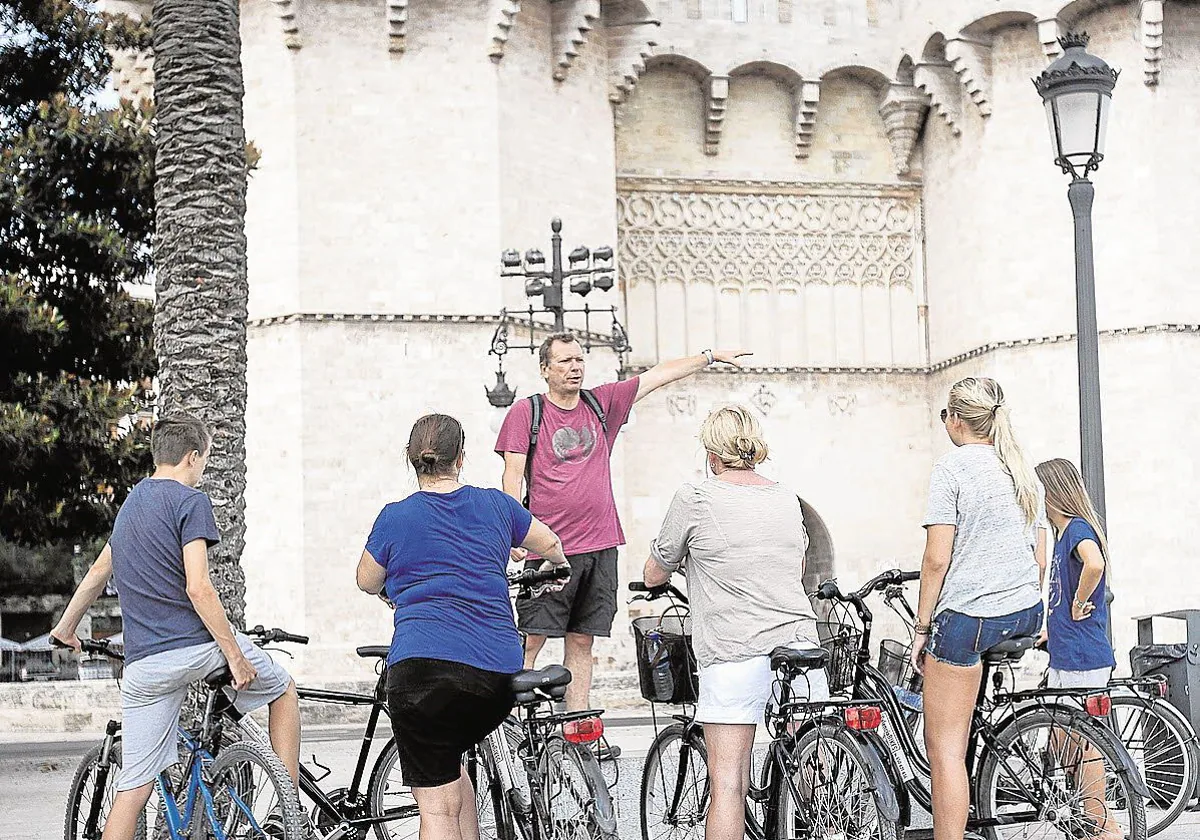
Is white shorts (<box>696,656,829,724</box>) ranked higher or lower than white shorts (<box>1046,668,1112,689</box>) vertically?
higher

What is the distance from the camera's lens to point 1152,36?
63.0 ft

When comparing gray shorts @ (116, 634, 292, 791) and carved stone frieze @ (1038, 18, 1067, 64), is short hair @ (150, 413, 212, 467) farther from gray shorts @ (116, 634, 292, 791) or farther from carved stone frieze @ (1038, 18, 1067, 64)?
carved stone frieze @ (1038, 18, 1067, 64)

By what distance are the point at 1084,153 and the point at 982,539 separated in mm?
3972

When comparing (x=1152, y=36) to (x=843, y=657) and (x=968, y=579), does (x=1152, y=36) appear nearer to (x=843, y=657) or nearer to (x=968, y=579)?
(x=843, y=657)

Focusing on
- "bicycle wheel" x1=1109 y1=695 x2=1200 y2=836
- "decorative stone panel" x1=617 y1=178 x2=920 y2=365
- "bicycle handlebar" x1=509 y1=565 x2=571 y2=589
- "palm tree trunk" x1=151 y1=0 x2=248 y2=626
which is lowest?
"bicycle wheel" x1=1109 y1=695 x2=1200 y2=836

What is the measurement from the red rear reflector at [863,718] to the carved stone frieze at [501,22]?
14918 mm

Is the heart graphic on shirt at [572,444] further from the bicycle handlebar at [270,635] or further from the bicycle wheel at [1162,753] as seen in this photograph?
the bicycle wheel at [1162,753]

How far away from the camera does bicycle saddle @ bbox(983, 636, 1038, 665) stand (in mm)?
5023

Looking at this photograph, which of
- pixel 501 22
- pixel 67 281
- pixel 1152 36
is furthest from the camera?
pixel 1152 36

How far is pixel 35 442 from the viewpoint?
991 cm

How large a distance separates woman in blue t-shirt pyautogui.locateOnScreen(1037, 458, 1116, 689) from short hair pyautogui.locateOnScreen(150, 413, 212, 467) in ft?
9.55

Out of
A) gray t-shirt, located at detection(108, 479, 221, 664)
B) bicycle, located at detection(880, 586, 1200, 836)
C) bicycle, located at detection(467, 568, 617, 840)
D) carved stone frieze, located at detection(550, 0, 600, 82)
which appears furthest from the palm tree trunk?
carved stone frieze, located at detection(550, 0, 600, 82)

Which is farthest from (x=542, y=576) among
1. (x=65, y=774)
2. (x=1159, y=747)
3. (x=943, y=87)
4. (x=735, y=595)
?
(x=943, y=87)

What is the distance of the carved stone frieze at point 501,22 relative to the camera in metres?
18.6
